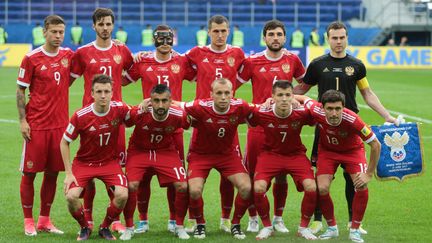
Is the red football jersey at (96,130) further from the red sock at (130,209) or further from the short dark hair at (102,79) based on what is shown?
the red sock at (130,209)

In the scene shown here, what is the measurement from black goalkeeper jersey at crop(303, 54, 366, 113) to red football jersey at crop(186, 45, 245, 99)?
809mm

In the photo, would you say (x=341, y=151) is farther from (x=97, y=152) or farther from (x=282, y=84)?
(x=97, y=152)

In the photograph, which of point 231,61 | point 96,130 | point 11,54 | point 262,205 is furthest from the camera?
point 11,54

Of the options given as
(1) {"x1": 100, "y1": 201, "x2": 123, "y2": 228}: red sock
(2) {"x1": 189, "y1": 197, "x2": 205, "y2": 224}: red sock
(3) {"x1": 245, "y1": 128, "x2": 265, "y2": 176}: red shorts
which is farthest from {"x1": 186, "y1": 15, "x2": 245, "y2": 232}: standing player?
(1) {"x1": 100, "y1": 201, "x2": 123, "y2": 228}: red sock

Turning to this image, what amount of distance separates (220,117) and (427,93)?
1589cm

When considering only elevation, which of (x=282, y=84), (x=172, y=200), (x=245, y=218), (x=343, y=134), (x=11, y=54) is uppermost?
(x=282, y=84)

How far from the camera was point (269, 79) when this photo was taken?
8.46 metres

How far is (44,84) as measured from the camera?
8164 millimetres

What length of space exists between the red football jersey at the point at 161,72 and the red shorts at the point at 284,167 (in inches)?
45.8

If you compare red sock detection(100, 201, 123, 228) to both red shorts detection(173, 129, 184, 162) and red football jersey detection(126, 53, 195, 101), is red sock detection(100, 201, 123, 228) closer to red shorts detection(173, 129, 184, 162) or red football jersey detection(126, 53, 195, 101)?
red shorts detection(173, 129, 184, 162)

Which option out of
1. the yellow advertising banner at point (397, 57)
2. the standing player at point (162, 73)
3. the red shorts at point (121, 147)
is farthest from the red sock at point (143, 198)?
the yellow advertising banner at point (397, 57)

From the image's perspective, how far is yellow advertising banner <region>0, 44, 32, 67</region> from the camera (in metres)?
34.3

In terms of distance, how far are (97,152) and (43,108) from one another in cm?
73

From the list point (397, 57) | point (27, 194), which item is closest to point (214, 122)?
point (27, 194)
